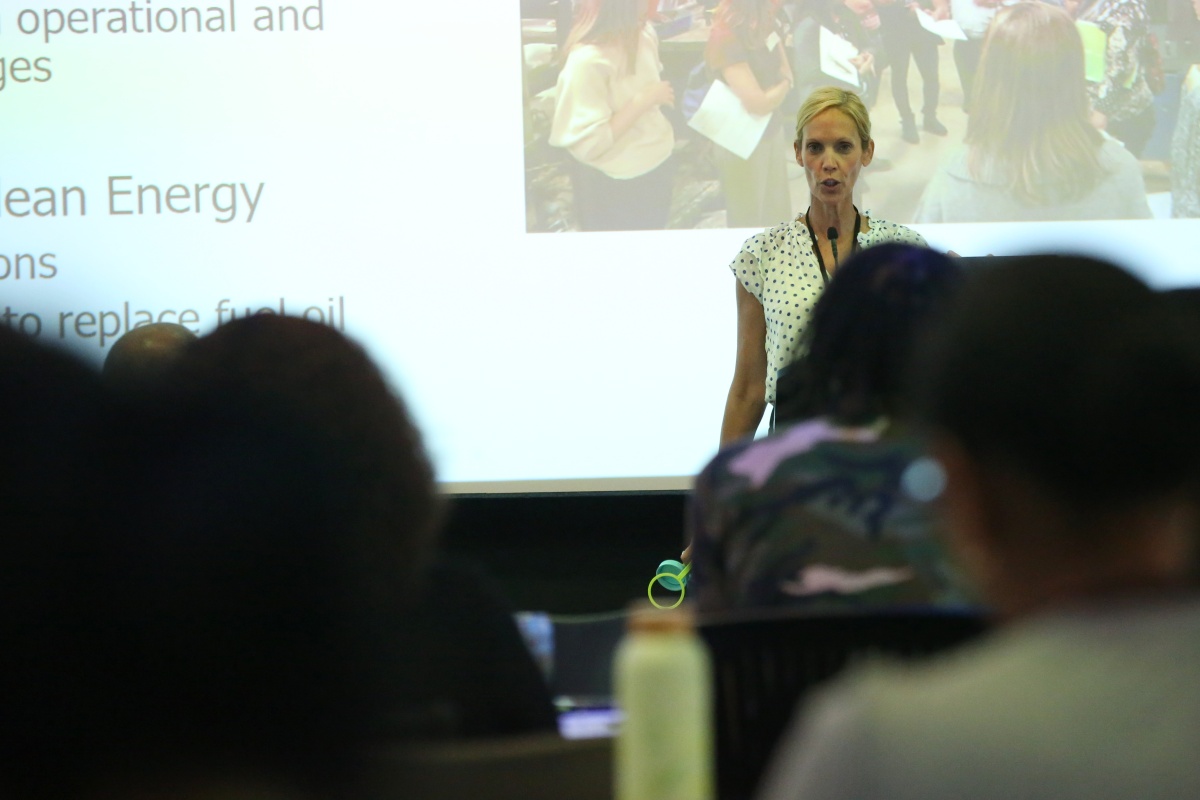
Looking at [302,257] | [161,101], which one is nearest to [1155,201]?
[302,257]

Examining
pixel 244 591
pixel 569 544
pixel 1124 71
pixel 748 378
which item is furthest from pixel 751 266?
pixel 244 591

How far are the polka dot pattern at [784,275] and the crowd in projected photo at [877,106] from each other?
0.78m

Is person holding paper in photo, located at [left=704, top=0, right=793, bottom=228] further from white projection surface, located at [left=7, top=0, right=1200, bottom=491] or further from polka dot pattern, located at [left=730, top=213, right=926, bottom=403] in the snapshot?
polka dot pattern, located at [left=730, top=213, right=926, bottom=403]

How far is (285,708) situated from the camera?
0.66 meters

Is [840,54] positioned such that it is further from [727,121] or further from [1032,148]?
[1032,148]

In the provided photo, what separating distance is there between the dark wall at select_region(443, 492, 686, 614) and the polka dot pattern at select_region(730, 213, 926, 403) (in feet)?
3.67

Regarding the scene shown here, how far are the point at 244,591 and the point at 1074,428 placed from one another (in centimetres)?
42

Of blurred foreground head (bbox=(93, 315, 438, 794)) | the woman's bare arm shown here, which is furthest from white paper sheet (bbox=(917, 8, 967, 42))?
blurred foreground head (bbox=(93, 315, 438, 794))

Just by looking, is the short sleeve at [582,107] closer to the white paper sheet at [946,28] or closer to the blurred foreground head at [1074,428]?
the white paper sheet at [946,28]

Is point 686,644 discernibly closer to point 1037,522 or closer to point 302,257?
point 1037,522

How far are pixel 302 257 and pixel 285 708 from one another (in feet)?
11.9

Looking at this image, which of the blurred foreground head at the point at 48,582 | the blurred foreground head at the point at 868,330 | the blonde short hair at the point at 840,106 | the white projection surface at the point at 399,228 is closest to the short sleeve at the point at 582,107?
the white projection surface at the point at 399,228

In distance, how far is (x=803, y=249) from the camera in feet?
10.9

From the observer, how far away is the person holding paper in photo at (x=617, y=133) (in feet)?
13.5
